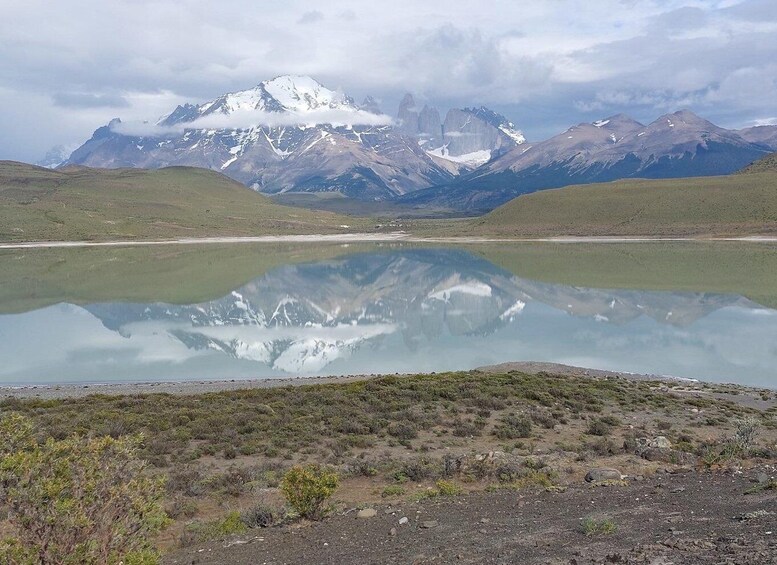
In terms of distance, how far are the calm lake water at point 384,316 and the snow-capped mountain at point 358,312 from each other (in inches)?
8.0

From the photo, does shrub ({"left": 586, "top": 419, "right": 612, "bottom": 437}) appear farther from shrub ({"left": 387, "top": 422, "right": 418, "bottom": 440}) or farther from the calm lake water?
the calm lake water

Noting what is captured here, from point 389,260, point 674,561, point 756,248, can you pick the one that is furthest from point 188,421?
point 756,248

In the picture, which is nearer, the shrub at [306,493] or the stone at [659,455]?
the shrub at [306,493]

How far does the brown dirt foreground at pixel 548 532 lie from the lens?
24.9ft

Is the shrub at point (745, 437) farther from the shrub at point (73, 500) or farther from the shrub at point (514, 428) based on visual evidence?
the shrub at point (73, 500)

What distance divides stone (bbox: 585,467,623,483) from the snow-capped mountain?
73.1 ft

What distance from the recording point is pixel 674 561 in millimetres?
7137

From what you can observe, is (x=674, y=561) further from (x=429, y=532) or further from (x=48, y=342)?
(x=48, y=342)

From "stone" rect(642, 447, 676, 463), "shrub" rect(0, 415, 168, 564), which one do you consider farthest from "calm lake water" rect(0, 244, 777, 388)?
"shrub" rect(0, 415, 168, 564)

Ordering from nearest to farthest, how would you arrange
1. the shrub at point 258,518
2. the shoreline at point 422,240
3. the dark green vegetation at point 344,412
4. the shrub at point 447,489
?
the shrub at point 258,518 → the shrub at point 447,489 → the dark green vegetation at point 344,412 → the shoreline at point 422,240

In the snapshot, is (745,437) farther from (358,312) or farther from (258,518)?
(358,312)

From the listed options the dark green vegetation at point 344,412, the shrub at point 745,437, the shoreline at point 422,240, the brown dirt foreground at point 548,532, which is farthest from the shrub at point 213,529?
the shoreline at point 422,240

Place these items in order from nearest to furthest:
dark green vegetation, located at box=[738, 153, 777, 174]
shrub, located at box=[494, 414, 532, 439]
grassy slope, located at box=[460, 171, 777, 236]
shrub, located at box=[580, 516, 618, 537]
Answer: shrub, located at box=[580, 516, 618, 537]
shrub, located at box=[494, 414, 532, 439]
grassy slope, located at box=[460, 171, 777, 236]
dark green vegetation, located at box=[738, 153, 777, 174]

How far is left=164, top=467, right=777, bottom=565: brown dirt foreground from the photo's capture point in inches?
299
